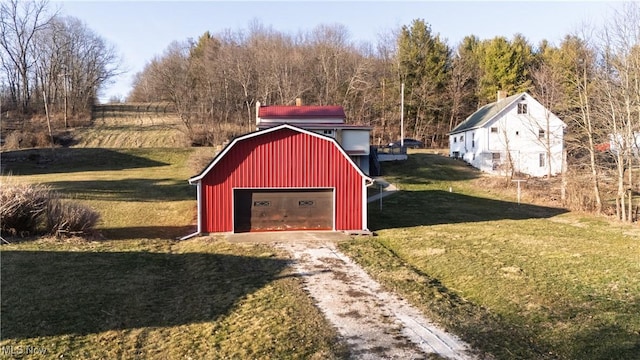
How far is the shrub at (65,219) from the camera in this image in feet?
60.0

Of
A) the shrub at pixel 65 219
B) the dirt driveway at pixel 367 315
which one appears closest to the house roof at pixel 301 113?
the shrub at pixel 65 219

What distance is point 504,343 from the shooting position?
8.17 metres

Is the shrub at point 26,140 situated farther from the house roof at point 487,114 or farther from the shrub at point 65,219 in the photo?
the house roof at point 487,114

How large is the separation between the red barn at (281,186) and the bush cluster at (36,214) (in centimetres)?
482

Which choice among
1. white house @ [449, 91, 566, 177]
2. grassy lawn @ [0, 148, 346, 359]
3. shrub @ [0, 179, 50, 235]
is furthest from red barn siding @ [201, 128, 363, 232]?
white house @ [449, 91, 566, 177]

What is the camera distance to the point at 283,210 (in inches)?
811

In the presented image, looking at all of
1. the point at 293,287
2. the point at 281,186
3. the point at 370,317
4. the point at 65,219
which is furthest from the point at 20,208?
the point at 370,317

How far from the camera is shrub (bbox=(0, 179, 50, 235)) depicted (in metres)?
17.5

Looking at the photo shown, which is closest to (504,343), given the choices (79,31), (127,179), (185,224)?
(185,224)

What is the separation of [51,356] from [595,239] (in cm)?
1877

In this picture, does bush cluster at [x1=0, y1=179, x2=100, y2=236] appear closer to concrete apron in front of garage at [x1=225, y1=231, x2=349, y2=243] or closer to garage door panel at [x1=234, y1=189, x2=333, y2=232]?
concrete apron in front of garage at [x1=225, y1=231, x2=349, y2=243]

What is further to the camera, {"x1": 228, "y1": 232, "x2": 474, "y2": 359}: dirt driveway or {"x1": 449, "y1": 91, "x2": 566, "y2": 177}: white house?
{"x1": 449, "y1": 91, "x2": 566, "y2": 177}: white house

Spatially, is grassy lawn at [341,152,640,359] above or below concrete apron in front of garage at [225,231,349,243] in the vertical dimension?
below

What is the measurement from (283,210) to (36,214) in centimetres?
970
